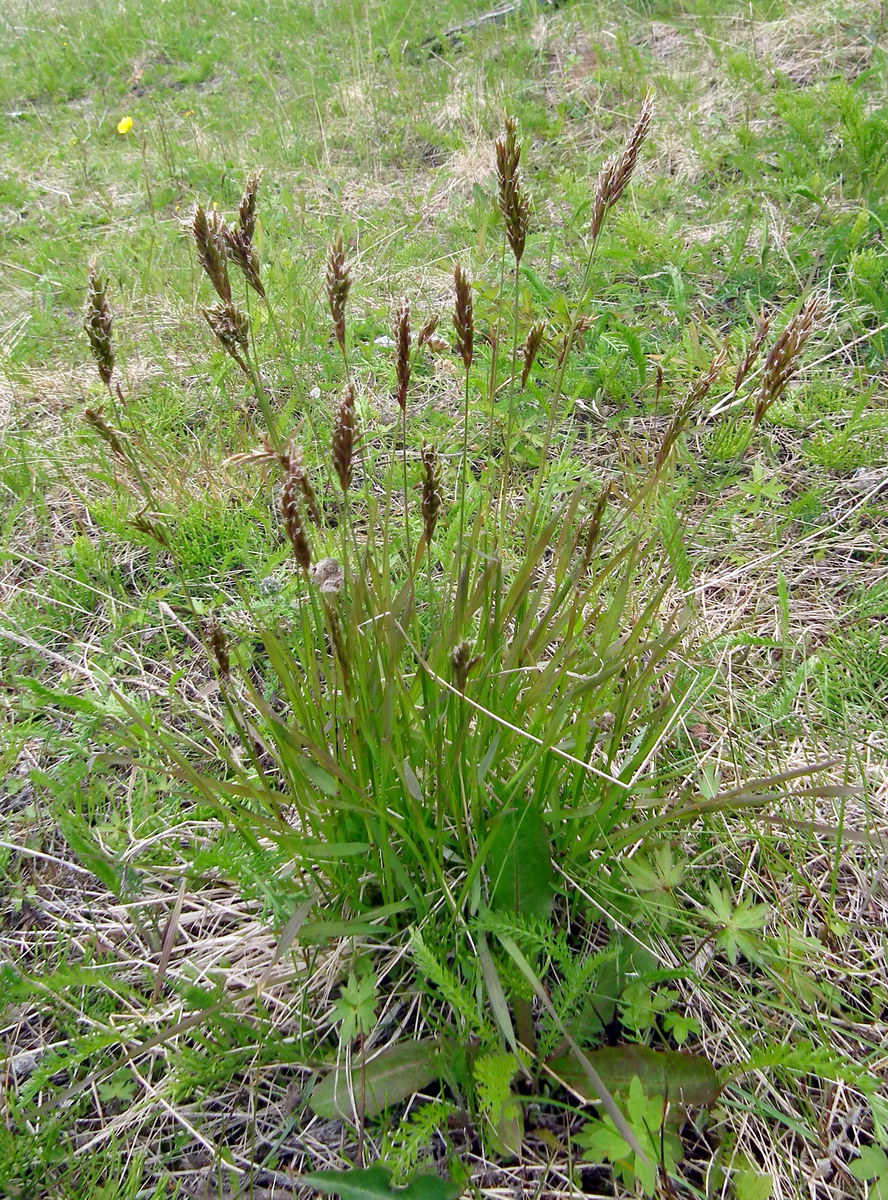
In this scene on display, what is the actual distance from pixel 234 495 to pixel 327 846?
4.97 feet

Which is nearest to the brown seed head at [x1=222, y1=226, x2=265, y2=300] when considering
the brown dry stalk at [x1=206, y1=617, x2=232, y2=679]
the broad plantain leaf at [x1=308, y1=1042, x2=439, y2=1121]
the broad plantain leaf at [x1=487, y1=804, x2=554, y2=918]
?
the brown dry stalk at [x1=206, y1=617, x2=232, y2=679]

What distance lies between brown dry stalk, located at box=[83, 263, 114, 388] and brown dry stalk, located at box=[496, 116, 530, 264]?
0.63 meters

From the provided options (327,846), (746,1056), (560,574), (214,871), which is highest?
(560,574)

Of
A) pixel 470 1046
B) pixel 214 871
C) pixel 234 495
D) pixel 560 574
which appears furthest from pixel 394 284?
pixel 470 1046

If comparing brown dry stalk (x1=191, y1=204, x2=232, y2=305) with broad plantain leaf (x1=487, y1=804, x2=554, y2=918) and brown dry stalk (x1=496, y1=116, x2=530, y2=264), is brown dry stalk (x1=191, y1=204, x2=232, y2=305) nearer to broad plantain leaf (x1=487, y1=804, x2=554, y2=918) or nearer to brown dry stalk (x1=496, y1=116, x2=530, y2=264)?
brown dry stalk (x1=496, y1=116, x2=530, y2=264)

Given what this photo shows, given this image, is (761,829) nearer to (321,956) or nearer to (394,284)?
(321,956)

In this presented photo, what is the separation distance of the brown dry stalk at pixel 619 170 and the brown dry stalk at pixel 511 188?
A: 4.3 inches

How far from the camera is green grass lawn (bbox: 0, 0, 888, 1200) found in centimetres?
107

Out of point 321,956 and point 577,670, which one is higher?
point 577,670

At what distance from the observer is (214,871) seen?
1422 mm

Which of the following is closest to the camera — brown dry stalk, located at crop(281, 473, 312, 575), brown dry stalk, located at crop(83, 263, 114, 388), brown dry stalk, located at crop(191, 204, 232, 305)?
brown dry stalk, located at crop(281, 473, 312, 575)

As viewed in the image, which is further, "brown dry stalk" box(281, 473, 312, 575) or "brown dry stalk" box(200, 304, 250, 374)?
"brown dry stalk" box(200, 304, 250, 374)

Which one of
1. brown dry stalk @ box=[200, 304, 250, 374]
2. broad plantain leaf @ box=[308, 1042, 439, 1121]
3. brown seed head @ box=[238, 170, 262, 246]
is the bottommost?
broad plantain leaf @ box=[308, 1042, 439, 1121]

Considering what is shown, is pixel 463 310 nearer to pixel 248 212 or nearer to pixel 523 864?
pixel 248 212
